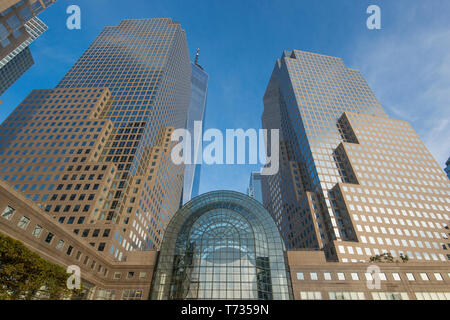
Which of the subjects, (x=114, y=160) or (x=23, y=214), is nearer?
(x=23, y=214)

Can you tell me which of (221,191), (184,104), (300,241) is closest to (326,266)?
(221,191)

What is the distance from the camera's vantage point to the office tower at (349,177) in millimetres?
88500

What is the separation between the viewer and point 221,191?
61875 millimetres

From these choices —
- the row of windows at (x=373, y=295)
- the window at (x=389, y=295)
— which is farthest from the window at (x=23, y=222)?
the window at (x=389, y=295)

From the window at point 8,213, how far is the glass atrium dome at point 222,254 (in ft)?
99.2

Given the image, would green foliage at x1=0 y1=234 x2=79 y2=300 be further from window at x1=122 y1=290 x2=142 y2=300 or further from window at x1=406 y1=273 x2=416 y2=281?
window at x1=406 y1=273 x2=416 y2=281

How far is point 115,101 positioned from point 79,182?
54583 millimetres

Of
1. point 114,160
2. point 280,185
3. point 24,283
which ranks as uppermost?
point 280,185

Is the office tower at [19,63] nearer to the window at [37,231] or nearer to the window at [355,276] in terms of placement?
the window at [37,231]

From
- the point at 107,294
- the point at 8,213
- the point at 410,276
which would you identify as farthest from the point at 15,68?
the point at 410,276

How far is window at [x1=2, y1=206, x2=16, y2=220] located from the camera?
35.7 metres

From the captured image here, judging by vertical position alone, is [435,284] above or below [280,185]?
below

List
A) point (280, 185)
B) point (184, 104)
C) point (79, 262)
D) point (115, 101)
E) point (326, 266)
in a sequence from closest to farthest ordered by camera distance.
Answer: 1. point (79, 262)
2. point (326, 266)
3. point (115, 101)
4. point (280, 185)
5. point (184, 104)
